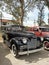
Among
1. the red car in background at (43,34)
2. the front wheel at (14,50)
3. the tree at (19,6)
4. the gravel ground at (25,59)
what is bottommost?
the gravel ground at (25,59)

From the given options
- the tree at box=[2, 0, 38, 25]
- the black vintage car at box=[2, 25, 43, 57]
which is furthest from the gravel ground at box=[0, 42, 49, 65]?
the tree at box=[2, 0, 38, 25]

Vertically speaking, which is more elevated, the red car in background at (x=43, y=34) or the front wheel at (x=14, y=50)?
the red car in background at (x=43, y=34)

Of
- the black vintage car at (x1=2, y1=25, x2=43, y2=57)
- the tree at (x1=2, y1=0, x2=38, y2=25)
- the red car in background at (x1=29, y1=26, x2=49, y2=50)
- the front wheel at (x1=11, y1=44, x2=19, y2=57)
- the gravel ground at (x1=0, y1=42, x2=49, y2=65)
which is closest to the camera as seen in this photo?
the gravel ground at (x1=0, y1=42, x2=49, y2=65)

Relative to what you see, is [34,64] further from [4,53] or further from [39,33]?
[39,33]

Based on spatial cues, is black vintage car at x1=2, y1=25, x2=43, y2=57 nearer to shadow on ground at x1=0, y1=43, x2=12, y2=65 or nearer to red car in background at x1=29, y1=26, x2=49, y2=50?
shadow on ground at x1=0, y1=43, x2=12, y2=65

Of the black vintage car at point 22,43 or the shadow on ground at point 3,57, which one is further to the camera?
the black vintage car at point 22,43

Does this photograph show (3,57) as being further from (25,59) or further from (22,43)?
(22,43)

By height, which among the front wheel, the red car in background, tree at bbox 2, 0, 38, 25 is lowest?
the front wheel

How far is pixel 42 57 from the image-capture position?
9.27 m

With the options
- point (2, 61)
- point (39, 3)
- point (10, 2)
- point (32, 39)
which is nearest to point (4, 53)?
point (2, 61)

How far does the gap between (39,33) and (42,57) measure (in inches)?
127

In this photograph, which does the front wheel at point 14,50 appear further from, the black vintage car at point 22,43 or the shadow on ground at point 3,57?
the shadow on ground at point 3,57

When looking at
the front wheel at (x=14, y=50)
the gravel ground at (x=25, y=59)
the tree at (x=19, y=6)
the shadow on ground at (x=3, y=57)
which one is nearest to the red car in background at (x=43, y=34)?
the gravel ground at (x=25, y=59)

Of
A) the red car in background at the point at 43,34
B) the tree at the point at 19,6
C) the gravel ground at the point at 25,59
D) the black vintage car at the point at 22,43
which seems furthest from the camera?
the tree at the point at 19,6
